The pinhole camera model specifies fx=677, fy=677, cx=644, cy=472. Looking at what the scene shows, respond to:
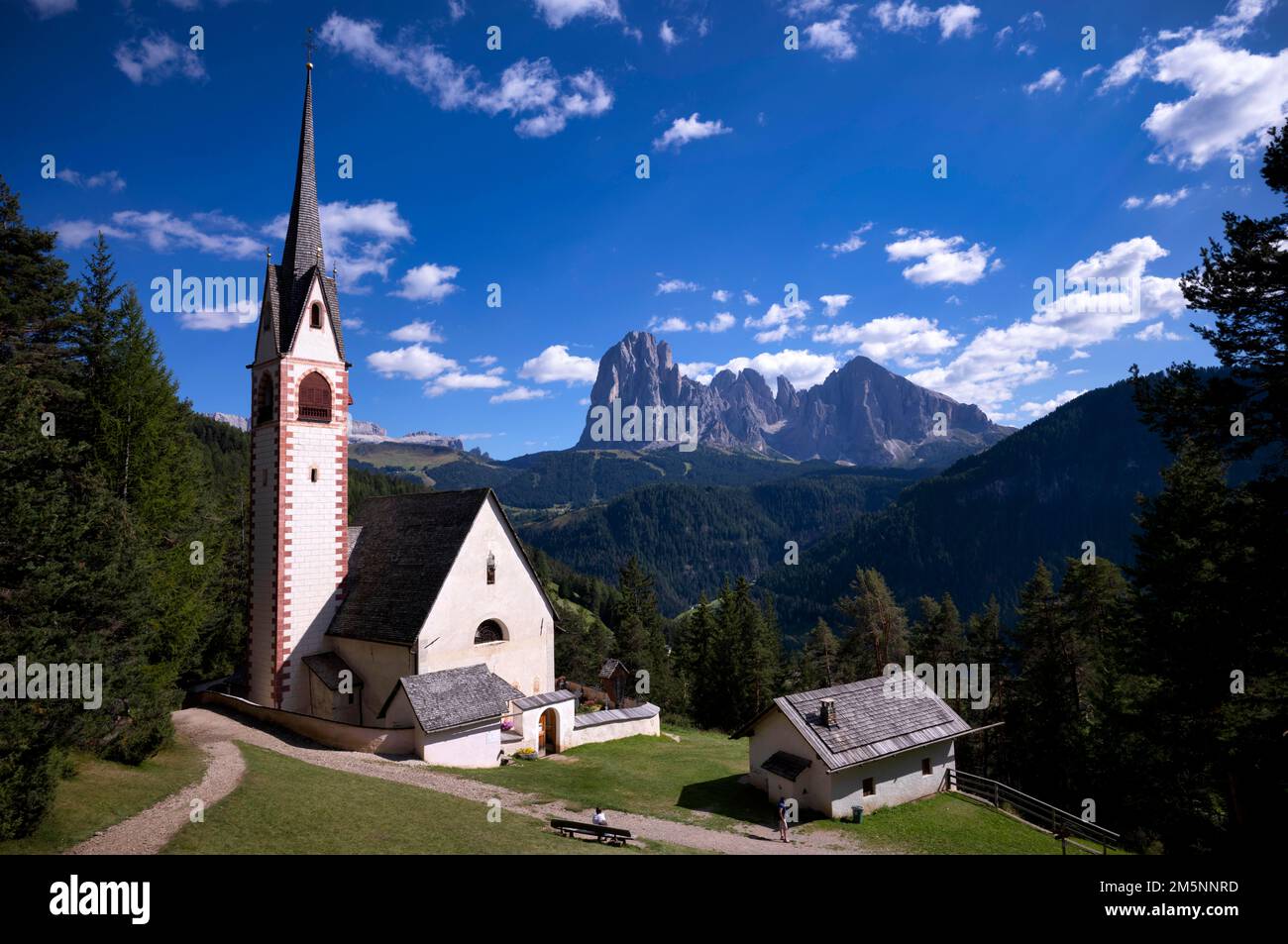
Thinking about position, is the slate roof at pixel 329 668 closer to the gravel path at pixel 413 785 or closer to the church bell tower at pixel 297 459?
the church bell tower at pixel 297 459

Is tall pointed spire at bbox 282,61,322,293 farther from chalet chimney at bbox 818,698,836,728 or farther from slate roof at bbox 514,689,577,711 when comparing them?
chalet chimney at bbox 818,698,836,728

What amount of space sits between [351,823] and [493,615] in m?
14.8

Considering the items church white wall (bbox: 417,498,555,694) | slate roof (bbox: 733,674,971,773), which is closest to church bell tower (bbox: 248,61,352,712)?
church white wall (bbox: 417,498,555,694)

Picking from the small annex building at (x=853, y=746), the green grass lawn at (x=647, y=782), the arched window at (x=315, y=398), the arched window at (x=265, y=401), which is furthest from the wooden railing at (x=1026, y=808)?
the arched window at (x=265, y=401)

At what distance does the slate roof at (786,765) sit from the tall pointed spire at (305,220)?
29.9m

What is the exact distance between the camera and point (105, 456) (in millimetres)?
27281

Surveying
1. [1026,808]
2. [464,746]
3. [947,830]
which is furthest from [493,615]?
[1026,808]

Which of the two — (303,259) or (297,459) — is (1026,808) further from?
(303,259)

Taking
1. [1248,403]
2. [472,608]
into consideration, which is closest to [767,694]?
[472,608]

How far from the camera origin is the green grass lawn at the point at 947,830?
73.0 ft

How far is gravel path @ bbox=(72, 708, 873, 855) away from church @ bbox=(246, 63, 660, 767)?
2.75 m

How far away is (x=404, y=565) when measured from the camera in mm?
31562
